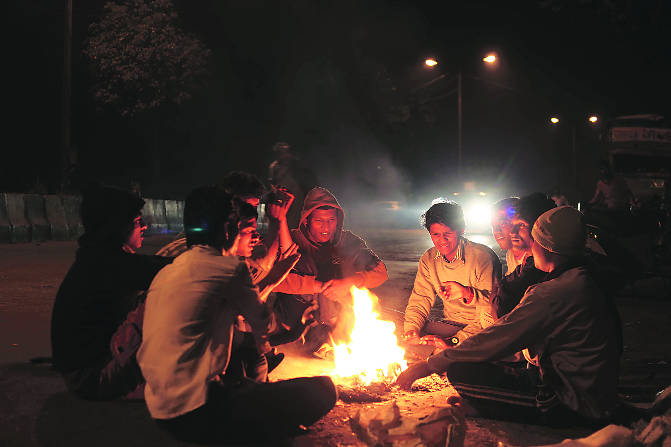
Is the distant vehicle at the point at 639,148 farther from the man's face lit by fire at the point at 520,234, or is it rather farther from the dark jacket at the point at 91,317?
the dark jacket at the point at 91,317

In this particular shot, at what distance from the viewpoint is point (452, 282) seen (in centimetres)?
576

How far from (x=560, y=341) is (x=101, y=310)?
2.86 m

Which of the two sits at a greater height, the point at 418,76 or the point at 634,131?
the point at 418,76

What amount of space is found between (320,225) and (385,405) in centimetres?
242

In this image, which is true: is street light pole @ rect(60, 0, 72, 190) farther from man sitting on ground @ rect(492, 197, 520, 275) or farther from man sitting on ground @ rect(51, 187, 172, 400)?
man sitting on ground @ rect(492, 197, 520, 275)

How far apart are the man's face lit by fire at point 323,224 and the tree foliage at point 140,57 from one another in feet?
58.0

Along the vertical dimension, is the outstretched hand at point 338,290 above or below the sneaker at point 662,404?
above

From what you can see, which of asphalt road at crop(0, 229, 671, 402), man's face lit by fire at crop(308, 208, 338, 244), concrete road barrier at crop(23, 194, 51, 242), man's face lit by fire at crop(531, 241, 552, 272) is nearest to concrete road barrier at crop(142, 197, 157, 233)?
concrete road barrier at crop(23, 194, 51, 242)

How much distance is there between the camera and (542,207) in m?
5.49

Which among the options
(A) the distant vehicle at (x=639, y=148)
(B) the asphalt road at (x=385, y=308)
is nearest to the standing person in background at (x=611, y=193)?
(B) the asphalt road at (x=385, y=308)

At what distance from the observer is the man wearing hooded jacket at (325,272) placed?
6.18 m

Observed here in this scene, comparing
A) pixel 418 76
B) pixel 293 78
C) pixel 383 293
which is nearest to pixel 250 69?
pixel 293 78

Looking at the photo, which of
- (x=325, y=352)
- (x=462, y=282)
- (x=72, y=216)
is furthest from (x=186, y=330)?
(x=72, y=216)

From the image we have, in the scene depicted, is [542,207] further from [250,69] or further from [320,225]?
[250,69]
